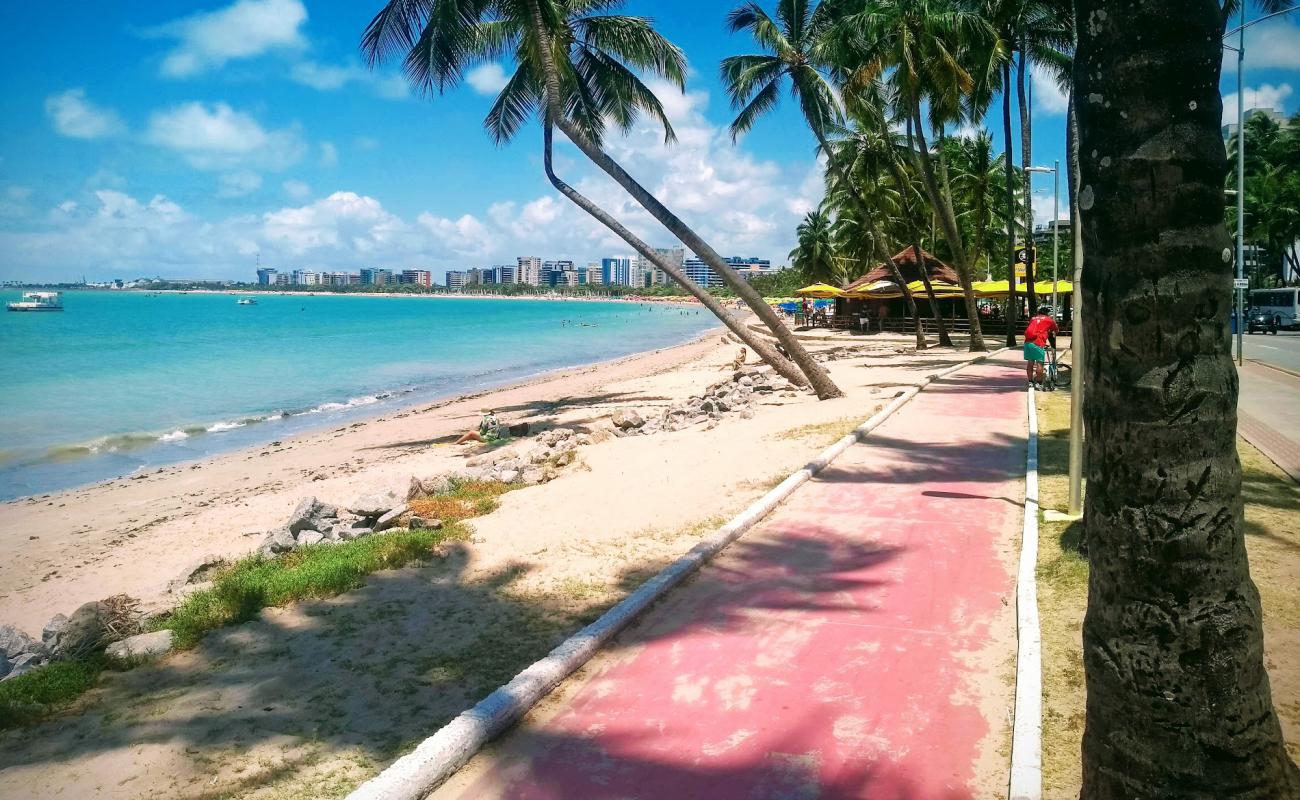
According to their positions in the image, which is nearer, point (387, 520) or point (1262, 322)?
point (387, 520)

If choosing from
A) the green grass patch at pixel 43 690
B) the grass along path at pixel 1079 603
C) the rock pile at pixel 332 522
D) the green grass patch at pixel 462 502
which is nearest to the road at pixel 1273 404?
the grass along path at pixel 1079 603

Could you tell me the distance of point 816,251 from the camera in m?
Result: 64.7

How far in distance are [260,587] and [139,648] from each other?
91 cm

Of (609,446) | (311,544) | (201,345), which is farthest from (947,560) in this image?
(201,345)

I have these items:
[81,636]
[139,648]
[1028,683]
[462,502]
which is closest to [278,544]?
[462,502]

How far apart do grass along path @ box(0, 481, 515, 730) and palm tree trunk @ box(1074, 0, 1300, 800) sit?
493 cm

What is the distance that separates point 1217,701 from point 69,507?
49.8ft

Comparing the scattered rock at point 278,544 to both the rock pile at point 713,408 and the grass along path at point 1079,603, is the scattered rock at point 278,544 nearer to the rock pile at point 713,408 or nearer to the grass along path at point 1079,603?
the grass along path at point 1079,603

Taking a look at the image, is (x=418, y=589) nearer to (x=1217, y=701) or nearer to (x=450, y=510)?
(x=450, y=510)

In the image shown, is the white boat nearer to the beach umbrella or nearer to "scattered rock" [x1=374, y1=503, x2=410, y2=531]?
the beach umbrella

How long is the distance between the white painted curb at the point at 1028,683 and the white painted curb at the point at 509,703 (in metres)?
2.15

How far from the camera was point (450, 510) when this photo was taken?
Result: 27.7 ft

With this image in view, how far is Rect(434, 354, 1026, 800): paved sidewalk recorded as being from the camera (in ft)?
11.5

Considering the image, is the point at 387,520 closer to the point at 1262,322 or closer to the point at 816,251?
the point at 1262,322
